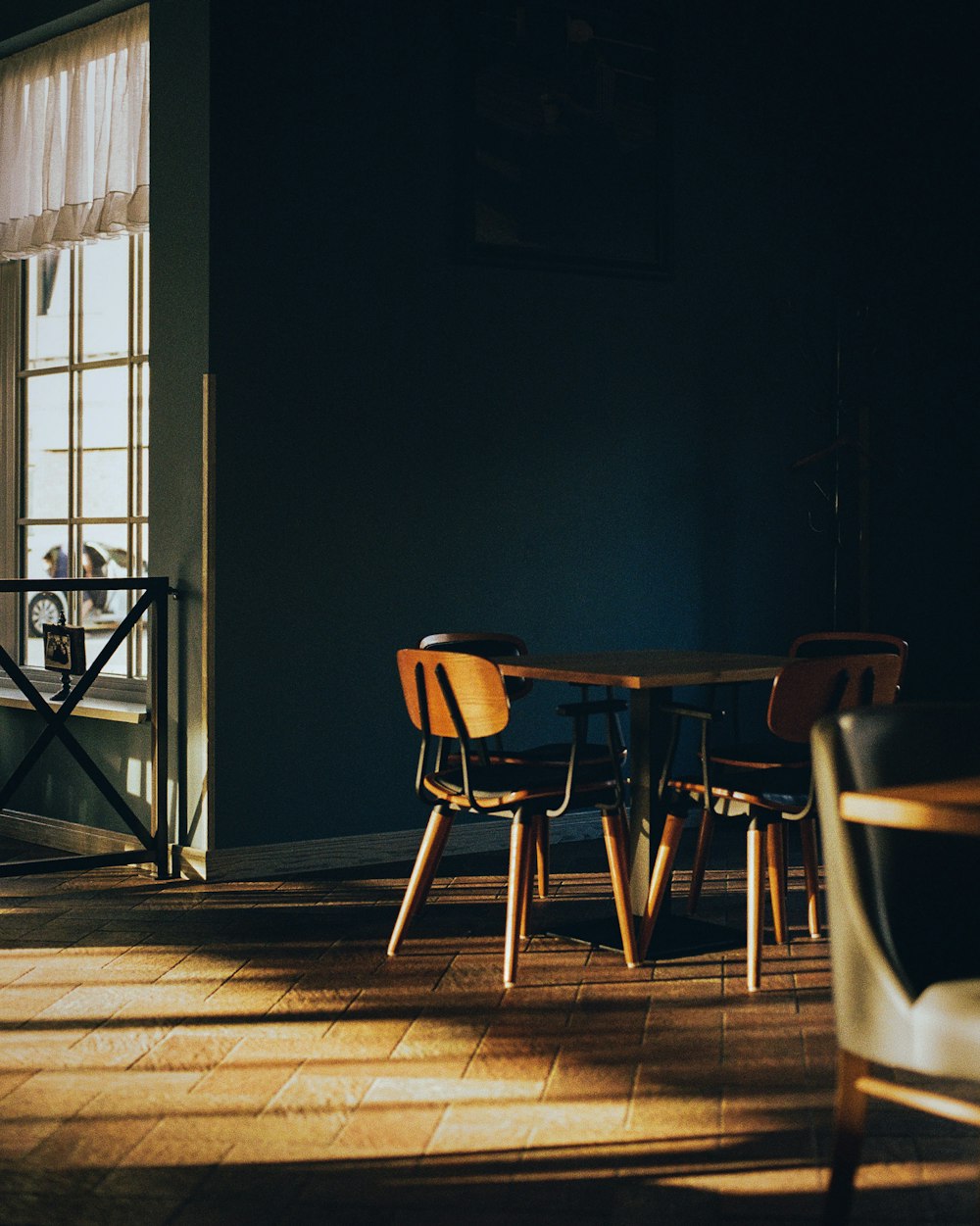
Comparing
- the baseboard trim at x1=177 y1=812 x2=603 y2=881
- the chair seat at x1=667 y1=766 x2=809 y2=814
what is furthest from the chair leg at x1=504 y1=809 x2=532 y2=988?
the baseboard trim at x1=177 y1=812 x2=603 y2=881

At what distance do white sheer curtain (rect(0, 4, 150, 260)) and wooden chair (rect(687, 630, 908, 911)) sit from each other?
2737mm

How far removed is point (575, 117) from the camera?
5.98 m

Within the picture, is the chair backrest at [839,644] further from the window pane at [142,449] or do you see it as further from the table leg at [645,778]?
the window pane at [142,449]

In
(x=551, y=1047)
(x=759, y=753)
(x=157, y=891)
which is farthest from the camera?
(x=157, y=891)

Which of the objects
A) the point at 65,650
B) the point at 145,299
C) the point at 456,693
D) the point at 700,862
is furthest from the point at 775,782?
the point at 145,299

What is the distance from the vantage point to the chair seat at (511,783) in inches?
160

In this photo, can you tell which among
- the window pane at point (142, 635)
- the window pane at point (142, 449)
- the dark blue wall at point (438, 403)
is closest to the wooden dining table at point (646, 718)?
the dark blue wall at point (438, 403)

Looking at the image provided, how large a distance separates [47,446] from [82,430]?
0.25 metres

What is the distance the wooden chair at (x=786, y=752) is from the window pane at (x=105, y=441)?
248cm

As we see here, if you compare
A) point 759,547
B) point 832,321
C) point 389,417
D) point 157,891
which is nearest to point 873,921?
point 157,891

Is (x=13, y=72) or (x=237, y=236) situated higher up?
(x=13, y=72)

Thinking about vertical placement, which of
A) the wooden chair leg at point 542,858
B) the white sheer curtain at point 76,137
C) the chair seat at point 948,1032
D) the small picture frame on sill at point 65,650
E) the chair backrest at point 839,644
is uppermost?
the white sheer curtain at point 76,137

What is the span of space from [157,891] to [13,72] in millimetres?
3318

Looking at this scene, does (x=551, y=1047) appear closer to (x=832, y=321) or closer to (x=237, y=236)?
(x=237, y=236)
